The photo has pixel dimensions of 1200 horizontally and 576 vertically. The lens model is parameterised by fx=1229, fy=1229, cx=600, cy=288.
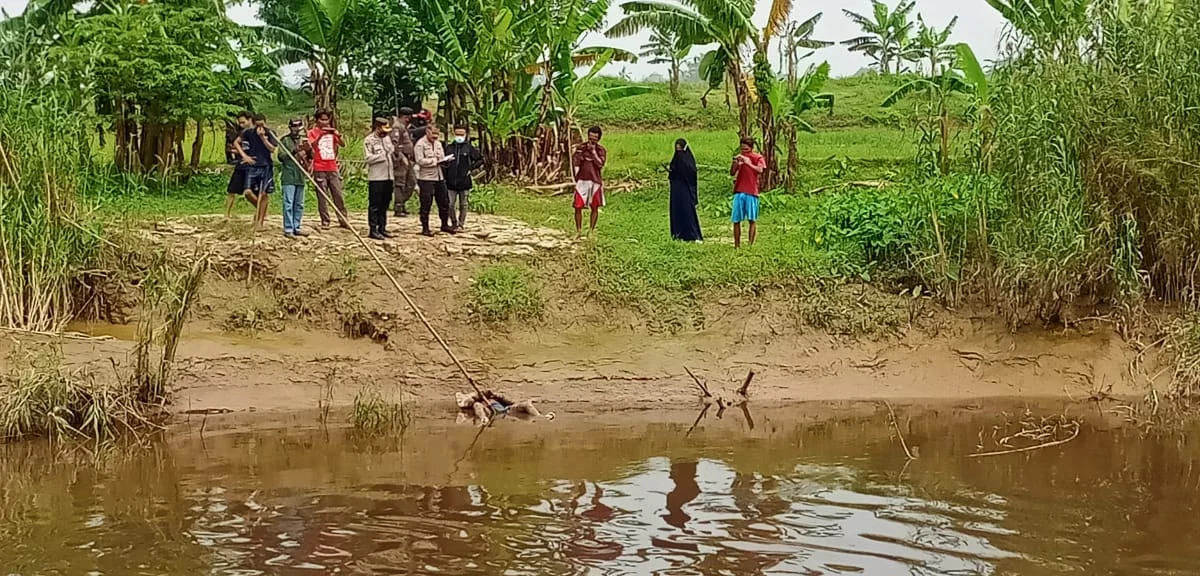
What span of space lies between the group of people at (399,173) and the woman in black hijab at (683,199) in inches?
0.5

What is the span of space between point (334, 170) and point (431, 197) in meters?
1.12

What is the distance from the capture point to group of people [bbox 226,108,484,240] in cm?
1356

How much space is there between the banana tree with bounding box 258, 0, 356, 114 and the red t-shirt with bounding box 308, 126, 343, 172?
6.15 metres

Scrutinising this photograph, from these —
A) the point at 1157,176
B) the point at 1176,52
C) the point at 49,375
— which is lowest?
the point at 49,375

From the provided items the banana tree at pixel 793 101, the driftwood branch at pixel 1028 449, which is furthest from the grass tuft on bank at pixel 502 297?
the banana tree at pixel 793 101

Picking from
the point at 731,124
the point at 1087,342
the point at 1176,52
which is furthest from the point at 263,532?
the point at 731,124

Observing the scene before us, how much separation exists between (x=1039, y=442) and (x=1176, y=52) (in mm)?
4368

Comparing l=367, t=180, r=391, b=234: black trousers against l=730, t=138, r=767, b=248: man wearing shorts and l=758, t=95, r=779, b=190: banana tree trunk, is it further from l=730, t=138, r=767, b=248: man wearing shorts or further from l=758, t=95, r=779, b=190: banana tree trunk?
l=758, t=95, r=779, b=190: banana tree trunk

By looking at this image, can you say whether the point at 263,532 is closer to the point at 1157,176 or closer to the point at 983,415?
the point at 983,415

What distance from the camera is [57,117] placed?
11508mm

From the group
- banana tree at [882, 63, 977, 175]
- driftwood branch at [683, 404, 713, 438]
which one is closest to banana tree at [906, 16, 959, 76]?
banana tree at [882, 63, 977, 175]

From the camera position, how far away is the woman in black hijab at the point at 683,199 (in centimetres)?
1466

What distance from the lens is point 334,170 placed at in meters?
13.8

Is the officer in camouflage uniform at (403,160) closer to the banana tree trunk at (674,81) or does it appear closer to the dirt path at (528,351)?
the dirt path at (528,351)
